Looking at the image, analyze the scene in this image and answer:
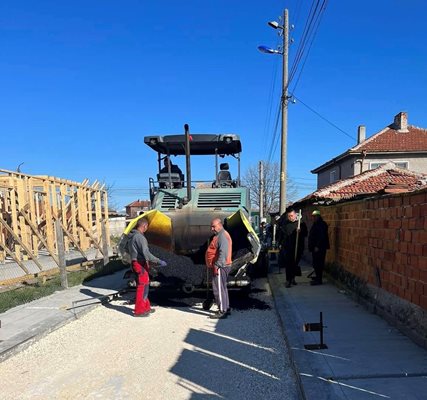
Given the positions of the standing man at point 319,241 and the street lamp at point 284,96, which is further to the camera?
the street lamp at point 284,96

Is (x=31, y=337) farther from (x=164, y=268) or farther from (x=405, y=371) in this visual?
(x=405, y=371)

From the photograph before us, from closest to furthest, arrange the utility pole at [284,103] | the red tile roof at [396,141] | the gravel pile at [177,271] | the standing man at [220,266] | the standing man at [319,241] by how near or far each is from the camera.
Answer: the standing man at [220,266] < the gravel pile at [177,271] < the standing man at [319,241] < the utility pole at [284,103] < the red tile roof at [396,141]

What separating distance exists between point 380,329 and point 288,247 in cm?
418

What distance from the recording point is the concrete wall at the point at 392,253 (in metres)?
4.87

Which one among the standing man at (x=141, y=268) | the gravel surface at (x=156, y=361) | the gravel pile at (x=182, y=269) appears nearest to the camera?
the gravel surface at (x=156, y=361)

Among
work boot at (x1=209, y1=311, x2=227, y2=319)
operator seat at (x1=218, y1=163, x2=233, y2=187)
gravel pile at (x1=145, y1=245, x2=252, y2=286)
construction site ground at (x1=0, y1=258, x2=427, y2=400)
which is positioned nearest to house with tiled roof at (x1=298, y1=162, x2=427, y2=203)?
operator seat at (x1=218, y1=163, x2=233, y2=187)

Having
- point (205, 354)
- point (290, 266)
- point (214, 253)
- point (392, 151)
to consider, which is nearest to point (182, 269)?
point (214, 253)

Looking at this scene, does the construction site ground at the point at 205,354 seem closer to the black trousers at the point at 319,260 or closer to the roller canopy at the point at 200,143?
the black trousers at the point at 319,260

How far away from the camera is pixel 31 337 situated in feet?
18.6

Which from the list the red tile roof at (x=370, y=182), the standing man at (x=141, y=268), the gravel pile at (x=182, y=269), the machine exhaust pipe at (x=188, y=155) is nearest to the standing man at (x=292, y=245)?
the gravel pile at (x=182, y=269)

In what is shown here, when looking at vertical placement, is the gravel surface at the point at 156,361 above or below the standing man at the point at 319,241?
below

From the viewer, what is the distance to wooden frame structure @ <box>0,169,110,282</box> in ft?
36.7

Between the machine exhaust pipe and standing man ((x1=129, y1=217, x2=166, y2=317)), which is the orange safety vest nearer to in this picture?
standing man ((x1=129, y1=217, x2=166, y2=317))

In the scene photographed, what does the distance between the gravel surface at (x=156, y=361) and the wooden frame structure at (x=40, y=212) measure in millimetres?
4824
